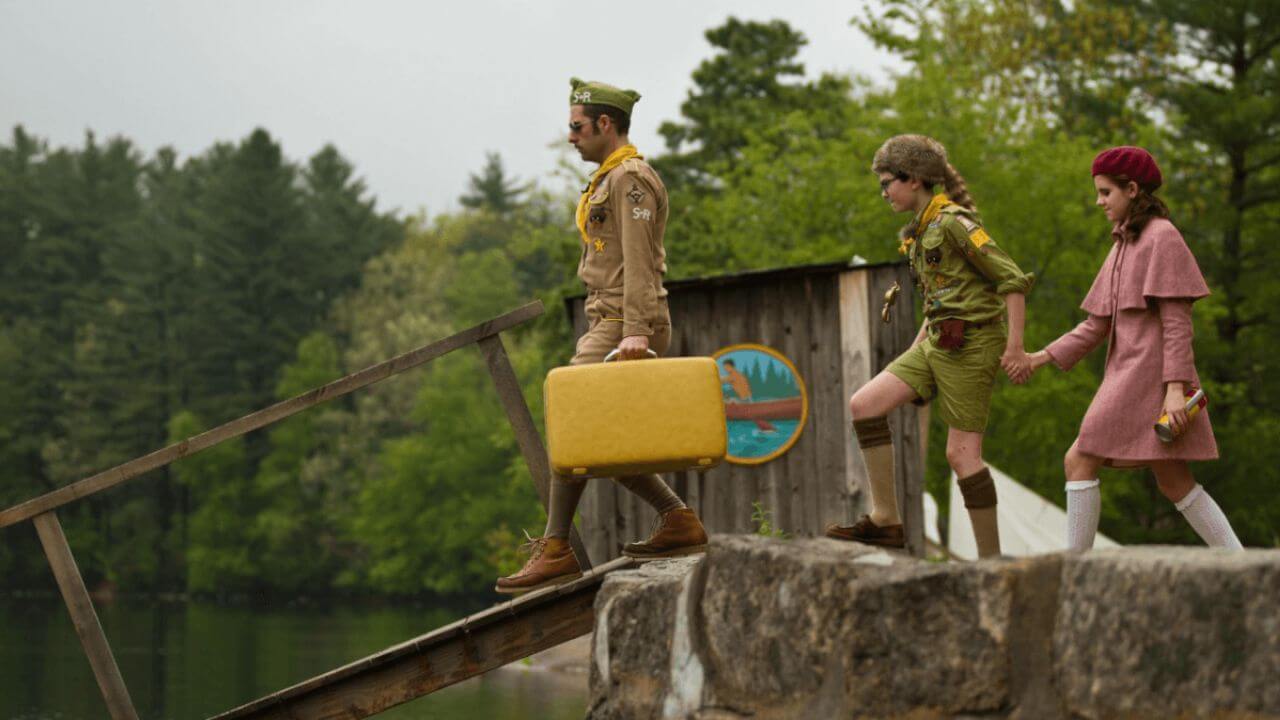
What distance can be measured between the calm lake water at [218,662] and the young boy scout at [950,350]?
1059 centimetres

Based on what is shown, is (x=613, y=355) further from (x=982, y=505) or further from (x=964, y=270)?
(x=982, y=505)

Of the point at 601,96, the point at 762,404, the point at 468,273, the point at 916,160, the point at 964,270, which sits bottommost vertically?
the point at 762,404

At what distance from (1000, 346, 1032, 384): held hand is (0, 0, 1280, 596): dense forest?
66.4 ft

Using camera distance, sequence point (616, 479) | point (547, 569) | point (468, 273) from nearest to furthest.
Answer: point (616, 479), point (547, 569), point (468, 273)

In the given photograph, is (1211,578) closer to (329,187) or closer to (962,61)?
(962,61)

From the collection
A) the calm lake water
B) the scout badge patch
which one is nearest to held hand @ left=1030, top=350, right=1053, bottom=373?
the scout badge patch

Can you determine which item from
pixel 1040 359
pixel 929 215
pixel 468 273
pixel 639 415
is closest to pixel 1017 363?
pixel 1040 359

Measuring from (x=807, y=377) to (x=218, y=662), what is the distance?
64.4 feet

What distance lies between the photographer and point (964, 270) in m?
5.21

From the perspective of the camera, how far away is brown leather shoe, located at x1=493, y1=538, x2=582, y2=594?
5617mm

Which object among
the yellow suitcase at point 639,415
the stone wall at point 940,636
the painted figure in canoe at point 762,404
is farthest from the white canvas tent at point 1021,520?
the stone wall at point 940,636

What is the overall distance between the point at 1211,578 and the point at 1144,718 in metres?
0.34

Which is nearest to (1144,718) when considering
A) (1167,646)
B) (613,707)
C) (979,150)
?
(1167,646)

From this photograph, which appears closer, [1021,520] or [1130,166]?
[1130,166]
